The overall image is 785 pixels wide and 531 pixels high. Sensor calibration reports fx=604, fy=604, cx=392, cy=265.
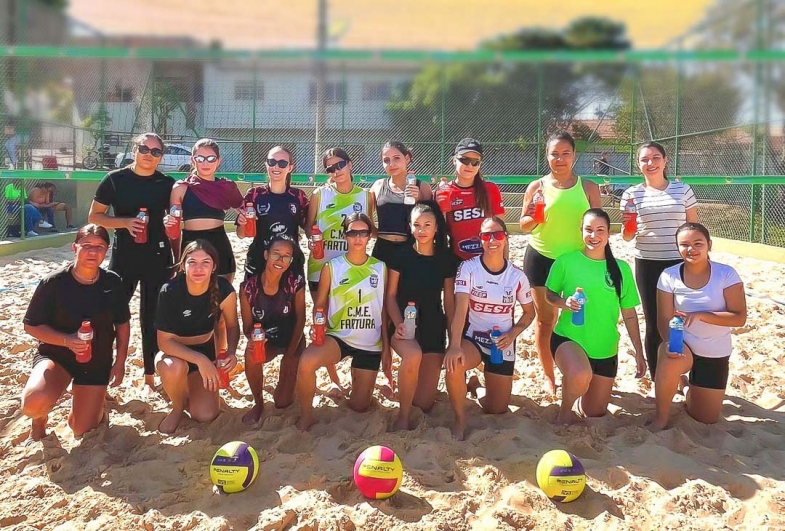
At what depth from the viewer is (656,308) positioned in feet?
11.8

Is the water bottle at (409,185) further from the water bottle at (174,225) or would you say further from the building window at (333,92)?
the building window at (333,92)

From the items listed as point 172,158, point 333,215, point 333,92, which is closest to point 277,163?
point 333,215

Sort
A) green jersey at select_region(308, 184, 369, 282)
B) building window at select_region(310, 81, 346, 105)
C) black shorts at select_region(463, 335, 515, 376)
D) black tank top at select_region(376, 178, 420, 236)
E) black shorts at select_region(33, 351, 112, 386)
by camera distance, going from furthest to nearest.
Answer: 1. building window at select_region(310, 81, 346, 105)
2. green jersey at select_region(308, 184, 369, 282)
3. black tank top at select_region(376, 178, 420, 236)
4. black shorts at select_region(463, 335, 515, 376)
5. black shorts at select_region(33, 351, 112, 386)

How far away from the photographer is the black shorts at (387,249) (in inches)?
141

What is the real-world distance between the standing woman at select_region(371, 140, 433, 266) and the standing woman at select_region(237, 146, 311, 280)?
1.51 ft

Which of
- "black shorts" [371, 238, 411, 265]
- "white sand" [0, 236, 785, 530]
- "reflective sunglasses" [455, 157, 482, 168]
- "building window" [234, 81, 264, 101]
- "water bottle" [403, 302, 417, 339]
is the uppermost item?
"building window" [234, 81, 264, 101]

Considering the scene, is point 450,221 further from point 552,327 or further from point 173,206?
point 173,206

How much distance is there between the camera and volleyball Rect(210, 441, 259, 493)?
2633mm

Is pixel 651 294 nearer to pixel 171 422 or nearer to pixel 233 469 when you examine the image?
pixel 233 469

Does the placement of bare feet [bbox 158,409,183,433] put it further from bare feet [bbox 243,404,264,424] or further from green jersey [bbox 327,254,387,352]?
green jersey [bbox 327,254,387,352]

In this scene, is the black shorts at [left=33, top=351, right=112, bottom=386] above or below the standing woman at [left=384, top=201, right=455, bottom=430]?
below

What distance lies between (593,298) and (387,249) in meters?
1.21

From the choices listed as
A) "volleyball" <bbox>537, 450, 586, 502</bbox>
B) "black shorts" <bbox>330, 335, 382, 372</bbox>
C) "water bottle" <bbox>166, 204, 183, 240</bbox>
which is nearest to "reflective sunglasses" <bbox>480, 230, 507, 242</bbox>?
"black shorts" <bbox>330, 335, 382, 372</bbox>

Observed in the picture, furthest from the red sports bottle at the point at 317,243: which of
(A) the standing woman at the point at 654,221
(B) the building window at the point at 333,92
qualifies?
(B) the building window at the point at 333,92
